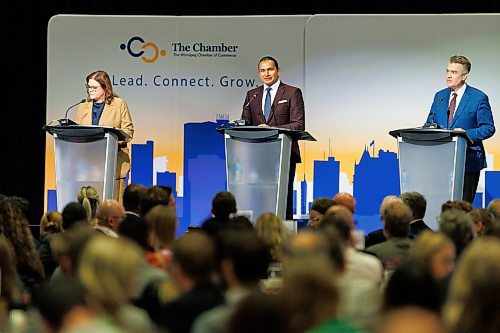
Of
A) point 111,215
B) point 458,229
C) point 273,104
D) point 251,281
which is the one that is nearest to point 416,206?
point 458,229

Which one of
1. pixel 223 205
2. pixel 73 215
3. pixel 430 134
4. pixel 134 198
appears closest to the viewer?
pixel 73 215

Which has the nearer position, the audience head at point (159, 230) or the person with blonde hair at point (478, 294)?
the person with blonde hair at point (478, 294)

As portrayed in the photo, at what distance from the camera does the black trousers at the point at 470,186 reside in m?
9.27

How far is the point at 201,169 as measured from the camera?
11305 mm

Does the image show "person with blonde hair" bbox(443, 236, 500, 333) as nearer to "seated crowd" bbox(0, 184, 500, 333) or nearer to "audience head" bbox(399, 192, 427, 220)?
"seated crowd" bbox(0, 184, 500, 333)

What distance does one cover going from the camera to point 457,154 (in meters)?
8.52

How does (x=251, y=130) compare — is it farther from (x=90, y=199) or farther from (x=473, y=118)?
(x=473, y=118)

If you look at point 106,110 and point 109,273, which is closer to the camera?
point 109,273

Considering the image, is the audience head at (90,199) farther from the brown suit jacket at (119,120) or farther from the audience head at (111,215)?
the brown suit jacket at (119,120)

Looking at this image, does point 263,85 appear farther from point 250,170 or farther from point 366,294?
point 366,294

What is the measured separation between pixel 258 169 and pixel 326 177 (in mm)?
2744

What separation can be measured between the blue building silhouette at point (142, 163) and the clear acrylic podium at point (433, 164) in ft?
11.8

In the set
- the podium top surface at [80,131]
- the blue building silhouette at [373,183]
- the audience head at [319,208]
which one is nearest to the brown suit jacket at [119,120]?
the podium top surface at [80,131]

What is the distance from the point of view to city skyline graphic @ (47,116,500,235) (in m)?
11.0
